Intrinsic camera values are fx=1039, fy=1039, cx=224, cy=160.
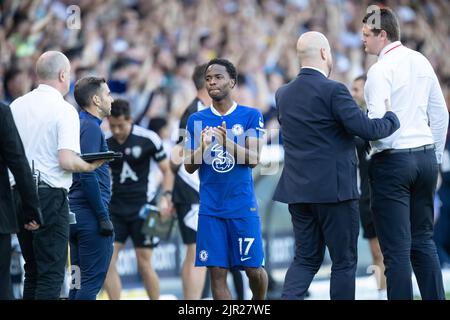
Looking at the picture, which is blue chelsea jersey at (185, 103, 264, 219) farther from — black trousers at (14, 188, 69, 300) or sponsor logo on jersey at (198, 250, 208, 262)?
black trousers at (14, 188, 69, 300)

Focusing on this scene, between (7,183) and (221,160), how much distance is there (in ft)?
6.81

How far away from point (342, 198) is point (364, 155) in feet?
11.4

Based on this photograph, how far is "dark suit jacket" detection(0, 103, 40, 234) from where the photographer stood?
6730mm

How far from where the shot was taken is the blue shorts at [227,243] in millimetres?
8312

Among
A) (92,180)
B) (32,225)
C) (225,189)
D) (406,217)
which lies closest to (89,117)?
(92,180)

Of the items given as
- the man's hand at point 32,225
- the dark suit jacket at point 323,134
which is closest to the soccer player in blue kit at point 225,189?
the dark suit jacket at point 323,134

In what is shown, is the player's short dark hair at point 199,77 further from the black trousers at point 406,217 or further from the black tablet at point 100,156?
the black trousers at point 406,217

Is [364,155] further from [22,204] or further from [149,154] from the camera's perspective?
[22,204]

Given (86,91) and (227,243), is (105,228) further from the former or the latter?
(86,91)

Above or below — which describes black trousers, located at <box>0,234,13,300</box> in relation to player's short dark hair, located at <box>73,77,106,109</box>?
below

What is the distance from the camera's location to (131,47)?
15352mm

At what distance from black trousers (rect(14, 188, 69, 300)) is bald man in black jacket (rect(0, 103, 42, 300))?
2.34ft

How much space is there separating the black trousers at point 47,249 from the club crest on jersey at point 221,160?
4.38ft

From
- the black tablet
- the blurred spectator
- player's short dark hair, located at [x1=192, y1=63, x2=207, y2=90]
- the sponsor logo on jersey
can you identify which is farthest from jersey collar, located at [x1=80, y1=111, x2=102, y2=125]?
the blurred spectator
